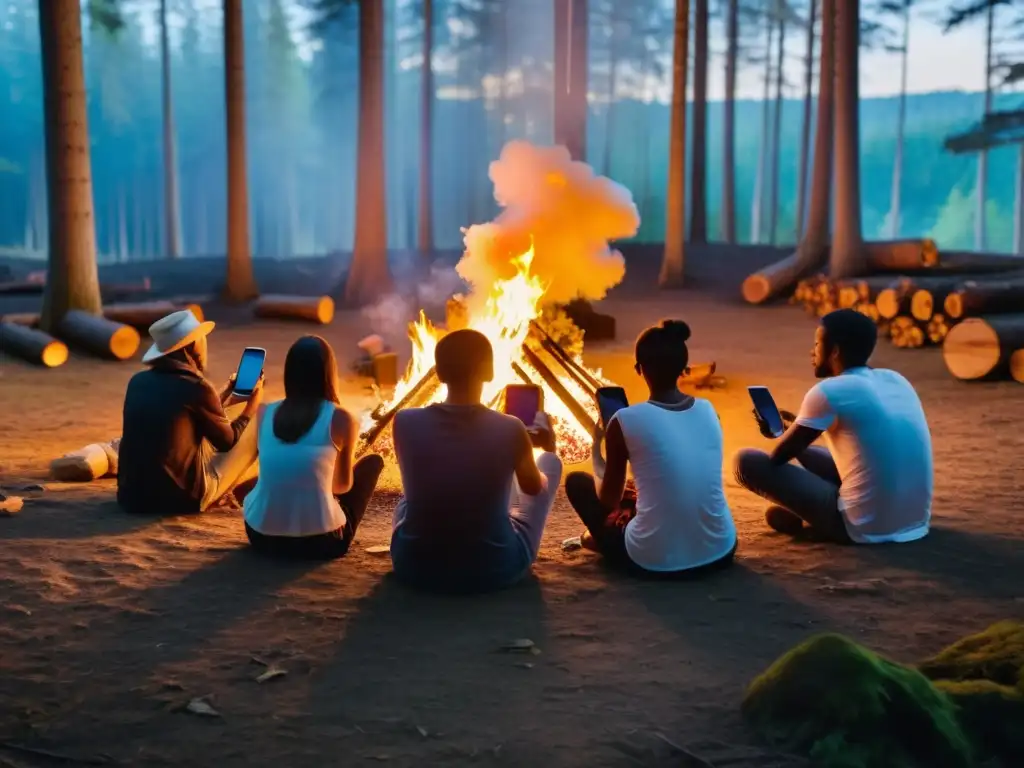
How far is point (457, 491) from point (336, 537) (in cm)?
110

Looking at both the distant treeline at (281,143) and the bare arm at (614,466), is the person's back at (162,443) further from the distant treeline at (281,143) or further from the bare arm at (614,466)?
the distant treeline at (281,143)

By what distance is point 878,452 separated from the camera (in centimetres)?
548

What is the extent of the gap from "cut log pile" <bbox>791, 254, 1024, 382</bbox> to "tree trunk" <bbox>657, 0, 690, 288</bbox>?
336 centimetres

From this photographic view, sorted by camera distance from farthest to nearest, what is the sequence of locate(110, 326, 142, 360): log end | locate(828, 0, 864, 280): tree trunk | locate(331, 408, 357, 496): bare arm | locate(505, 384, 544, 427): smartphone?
locate(828, 0, 864, 280): tree trunk, locate(110, 326, 142, 360): log end, locate(505, 384, 544, 427): smartphone, locate(331, 408, 357, 496): bare arm

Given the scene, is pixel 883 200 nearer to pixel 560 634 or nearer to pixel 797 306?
pixel 797 306

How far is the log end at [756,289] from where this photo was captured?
2117 centimetres

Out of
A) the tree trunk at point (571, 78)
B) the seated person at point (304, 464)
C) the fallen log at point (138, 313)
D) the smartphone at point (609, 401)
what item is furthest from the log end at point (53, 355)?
the smartphone at point (609, 401)

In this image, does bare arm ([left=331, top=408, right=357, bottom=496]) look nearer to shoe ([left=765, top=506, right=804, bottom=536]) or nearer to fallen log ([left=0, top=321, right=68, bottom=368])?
shoe ([left=765, top=506, right=804, bottom=536])

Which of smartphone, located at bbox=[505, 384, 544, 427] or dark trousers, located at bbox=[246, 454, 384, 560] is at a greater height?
smartphone, located at bbox=[505, 384, 544, 427]

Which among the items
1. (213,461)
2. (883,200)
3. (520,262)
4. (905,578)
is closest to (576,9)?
(520,262)

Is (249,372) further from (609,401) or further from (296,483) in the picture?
(609,401)

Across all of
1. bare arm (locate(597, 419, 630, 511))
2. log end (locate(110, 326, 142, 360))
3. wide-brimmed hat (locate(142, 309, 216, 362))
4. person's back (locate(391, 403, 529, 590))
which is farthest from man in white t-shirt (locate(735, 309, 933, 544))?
log end (locate(110, 326, 142, 360))

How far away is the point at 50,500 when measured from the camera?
6.85 m

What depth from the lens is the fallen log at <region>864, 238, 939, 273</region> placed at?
20438mm
